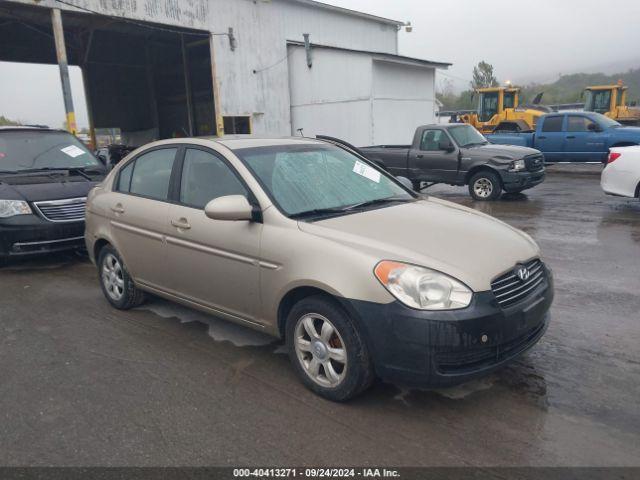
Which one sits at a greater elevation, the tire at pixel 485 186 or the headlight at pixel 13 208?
the headlight at pixel 13 208

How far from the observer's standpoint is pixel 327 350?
3.18m

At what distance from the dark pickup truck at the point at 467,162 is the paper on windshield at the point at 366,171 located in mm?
7013

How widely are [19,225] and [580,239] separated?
752cm

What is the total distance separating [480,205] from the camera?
10.7 metres

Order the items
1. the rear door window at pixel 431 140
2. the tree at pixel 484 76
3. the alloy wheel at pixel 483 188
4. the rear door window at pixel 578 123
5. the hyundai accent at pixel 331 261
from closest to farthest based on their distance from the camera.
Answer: the hyundai accent at pixel 331 261 → the alloy wheel at pixel 483 188 → the rear door window at pixel 431 140 → the rear door window at pixel 578 123 → the tree at pixel 484 76

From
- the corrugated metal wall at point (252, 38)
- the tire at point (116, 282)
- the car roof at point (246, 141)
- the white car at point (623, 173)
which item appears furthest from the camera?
the corrugated metal wall at point (252, 38)

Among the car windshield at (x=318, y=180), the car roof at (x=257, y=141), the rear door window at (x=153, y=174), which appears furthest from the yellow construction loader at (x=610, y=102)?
the rear door window at (x=153, y=174)

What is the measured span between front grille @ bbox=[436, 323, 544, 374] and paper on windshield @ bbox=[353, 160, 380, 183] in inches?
72.8

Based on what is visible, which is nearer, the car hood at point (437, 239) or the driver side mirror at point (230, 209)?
the car hood at point (437, 239)

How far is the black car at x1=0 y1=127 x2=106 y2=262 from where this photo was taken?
6281 mm

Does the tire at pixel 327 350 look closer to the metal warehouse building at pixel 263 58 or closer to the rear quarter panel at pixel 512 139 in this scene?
the metal warehouse building at pixel 263 58

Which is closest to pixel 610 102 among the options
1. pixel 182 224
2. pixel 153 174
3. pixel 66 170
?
pixel 66 170

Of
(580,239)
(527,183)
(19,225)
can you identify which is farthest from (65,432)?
(527,183)

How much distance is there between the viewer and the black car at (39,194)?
628cm
